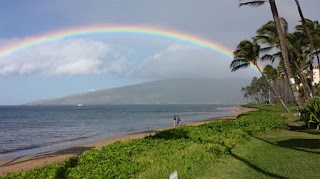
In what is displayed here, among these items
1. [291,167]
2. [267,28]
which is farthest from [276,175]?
[267,28]

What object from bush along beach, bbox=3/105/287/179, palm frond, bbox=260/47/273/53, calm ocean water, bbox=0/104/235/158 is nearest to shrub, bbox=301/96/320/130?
bush along beach, bbox=3/105/287/179

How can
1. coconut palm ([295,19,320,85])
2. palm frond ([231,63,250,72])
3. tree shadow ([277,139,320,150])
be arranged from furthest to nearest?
1. palm frond ([231,63,250,72])
2. coconut palm ([295,19,320,85])
3. tree shadow ([277,139,320,150])

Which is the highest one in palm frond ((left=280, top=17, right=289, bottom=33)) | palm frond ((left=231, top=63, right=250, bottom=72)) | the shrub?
palm frond ((left=280, top=17, right=289, bottom=33))

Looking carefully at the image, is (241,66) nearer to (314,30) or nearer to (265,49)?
(265,49)

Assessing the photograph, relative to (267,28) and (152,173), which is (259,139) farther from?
(267,28)

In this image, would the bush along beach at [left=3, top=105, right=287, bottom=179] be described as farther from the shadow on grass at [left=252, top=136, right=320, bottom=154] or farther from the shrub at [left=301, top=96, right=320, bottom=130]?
the shrub at [left=301, top=96, right=320, bottom=130]

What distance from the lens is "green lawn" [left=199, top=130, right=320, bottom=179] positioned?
934cm

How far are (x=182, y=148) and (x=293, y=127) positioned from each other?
36.6 feet

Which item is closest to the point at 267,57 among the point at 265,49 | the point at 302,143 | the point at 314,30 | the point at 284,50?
the point at 265,49

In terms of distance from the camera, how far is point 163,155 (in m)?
11.8

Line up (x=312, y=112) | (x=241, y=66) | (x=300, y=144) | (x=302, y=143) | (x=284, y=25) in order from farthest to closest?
(x=241, y=66), (x=284, y=25), (x=312, y=112), (x=302, y=143), (x=300, y=144)

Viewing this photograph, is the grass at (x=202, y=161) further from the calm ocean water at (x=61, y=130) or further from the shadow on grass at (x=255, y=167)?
the calm ocean water at (x=61, y=130)

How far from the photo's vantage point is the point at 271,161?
10.9m

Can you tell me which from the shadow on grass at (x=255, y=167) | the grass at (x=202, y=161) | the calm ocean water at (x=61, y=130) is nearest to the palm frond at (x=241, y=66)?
the calm ocean water at (x=61, y=130)
